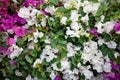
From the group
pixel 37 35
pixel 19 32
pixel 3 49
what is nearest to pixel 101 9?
pixel 37 35

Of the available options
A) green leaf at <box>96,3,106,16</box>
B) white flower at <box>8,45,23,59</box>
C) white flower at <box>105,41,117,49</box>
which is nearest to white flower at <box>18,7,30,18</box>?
white flower at <box>8,45,23,59</box>

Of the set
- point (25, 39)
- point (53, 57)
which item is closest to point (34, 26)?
point (25, 39)

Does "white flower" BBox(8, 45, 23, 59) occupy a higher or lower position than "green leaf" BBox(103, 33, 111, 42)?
lower

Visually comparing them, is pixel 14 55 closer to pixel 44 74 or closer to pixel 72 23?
pixel 44 74

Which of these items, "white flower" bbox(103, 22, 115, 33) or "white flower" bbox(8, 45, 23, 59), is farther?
"white flower" bbox(8, 45, 23, 59)

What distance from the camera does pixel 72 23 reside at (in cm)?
238

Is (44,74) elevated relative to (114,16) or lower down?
lower down

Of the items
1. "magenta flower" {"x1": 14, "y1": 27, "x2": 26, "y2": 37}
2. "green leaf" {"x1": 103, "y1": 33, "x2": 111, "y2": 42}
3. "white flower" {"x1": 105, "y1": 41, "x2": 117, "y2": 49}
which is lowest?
"white flower" {"x1": 105, "y1": 41, "x2": 117, "y2": 49}

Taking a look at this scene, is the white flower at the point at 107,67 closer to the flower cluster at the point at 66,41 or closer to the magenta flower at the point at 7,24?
the flower cluster at the point at 66,41

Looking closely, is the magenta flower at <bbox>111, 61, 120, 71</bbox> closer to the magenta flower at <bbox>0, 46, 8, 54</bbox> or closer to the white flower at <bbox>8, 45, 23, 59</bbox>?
the white flower at <bbox>8, 45, 23, 59</bbox>

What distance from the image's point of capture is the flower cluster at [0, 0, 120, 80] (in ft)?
7.69

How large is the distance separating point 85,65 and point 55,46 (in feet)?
0.90

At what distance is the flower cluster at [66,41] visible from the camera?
2344 mm

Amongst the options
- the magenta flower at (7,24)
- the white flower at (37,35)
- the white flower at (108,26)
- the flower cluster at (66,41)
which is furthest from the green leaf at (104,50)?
the magenta flower at (7,24)
